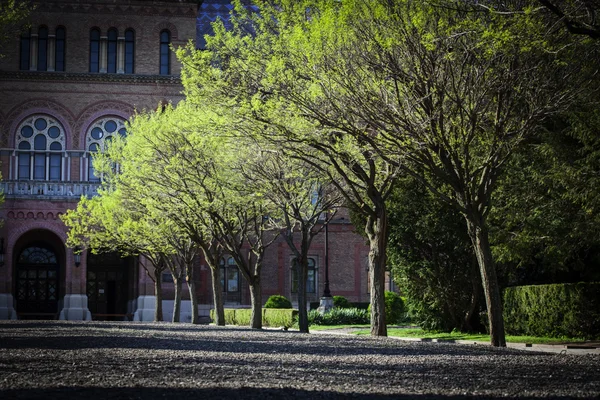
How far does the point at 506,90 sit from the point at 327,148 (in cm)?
593

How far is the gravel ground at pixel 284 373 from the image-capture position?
964 cm

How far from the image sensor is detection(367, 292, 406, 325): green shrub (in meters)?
38.8

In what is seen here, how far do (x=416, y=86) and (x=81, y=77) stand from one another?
133 feet

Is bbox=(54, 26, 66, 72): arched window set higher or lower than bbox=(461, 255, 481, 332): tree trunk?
higher

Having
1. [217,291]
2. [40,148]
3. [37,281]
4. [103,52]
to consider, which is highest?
[103,52]

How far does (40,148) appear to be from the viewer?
55.4m

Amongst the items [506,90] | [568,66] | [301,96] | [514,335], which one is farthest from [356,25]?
[514,335]

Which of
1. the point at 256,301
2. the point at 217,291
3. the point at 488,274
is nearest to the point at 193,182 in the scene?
the point at 256,301

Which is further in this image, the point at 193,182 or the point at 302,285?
the point at 193,182

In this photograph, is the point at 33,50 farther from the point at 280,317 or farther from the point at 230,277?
the point at 280,317

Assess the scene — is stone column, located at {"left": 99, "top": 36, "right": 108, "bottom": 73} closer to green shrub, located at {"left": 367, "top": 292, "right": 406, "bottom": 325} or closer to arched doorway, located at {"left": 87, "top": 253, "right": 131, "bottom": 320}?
arched doorway, located at {"left": 87, "top": 253, "right": 131, "bottom": 320}

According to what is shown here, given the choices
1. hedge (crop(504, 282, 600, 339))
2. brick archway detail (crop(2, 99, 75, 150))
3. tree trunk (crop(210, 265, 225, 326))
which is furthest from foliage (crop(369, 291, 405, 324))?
brick archway detail (crop(2, 99, 75, 150))

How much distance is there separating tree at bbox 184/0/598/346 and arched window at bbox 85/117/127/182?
36250 millimetres

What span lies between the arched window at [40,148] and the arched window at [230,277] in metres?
12.4
